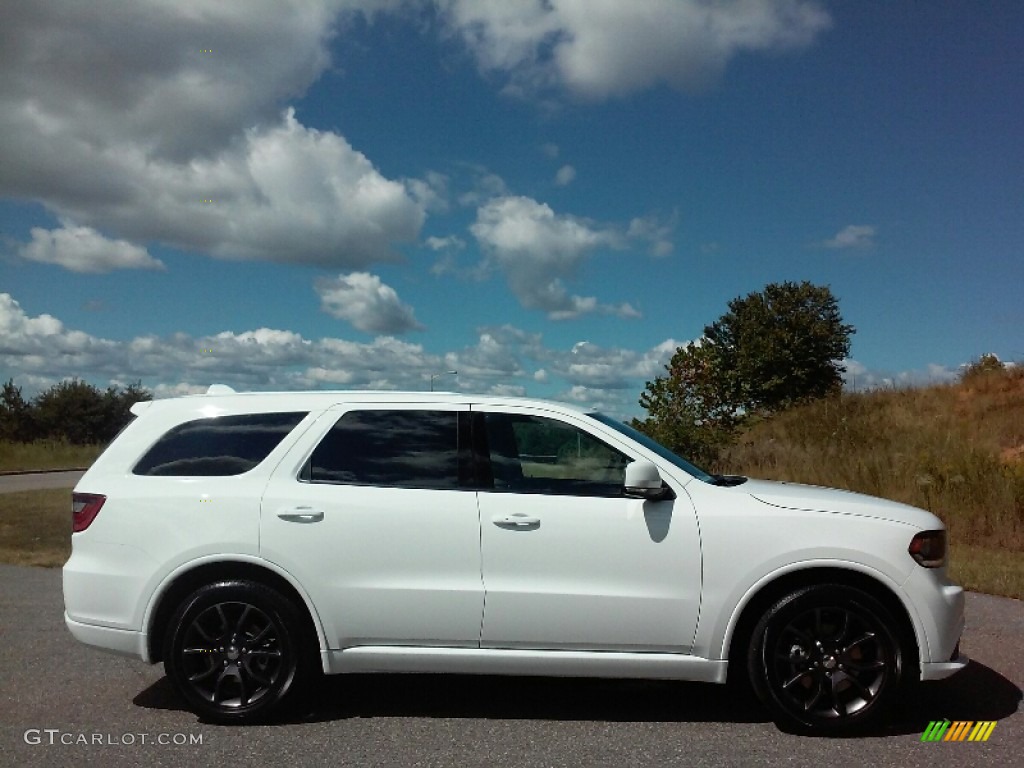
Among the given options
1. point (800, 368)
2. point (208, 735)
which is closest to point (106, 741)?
point (208, 735)

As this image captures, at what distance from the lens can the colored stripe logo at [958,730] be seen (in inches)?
187

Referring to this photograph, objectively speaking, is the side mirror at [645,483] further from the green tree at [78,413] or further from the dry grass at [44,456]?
the green tree at [78,413]

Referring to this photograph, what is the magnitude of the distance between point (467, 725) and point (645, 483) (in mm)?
1659

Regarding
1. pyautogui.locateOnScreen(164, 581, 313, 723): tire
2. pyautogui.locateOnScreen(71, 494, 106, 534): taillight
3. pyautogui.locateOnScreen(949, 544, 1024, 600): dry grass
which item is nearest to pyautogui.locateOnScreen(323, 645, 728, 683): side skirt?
pyautogui.locateOnScreen(164, 581, 313, 723): tire

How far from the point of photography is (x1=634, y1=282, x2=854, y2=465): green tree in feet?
96.8

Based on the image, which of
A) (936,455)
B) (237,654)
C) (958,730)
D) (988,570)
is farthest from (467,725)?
(936,455)

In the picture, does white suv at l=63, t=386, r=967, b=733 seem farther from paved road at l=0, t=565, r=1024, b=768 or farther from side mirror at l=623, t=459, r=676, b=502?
paved road at l=0, t=565, r=1024, b=768

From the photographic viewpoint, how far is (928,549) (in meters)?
4.89

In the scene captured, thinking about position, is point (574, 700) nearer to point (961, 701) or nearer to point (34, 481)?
point (961, 701)

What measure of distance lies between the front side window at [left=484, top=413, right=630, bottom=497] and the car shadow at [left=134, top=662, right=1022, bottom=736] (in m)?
1.31

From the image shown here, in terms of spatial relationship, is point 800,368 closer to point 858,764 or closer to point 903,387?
point 903,387

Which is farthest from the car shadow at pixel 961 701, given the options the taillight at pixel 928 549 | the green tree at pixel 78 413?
the green tree at pixel 78 413

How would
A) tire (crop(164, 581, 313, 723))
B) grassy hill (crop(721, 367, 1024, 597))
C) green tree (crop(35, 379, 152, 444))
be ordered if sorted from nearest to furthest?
tire (crop(164, 581, 313, 723)), grassy hill (crop(721, 367, 1024, 597)), green tree (crop(35, 379, 152, 444))

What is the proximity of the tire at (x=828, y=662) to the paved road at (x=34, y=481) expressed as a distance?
19638mm
